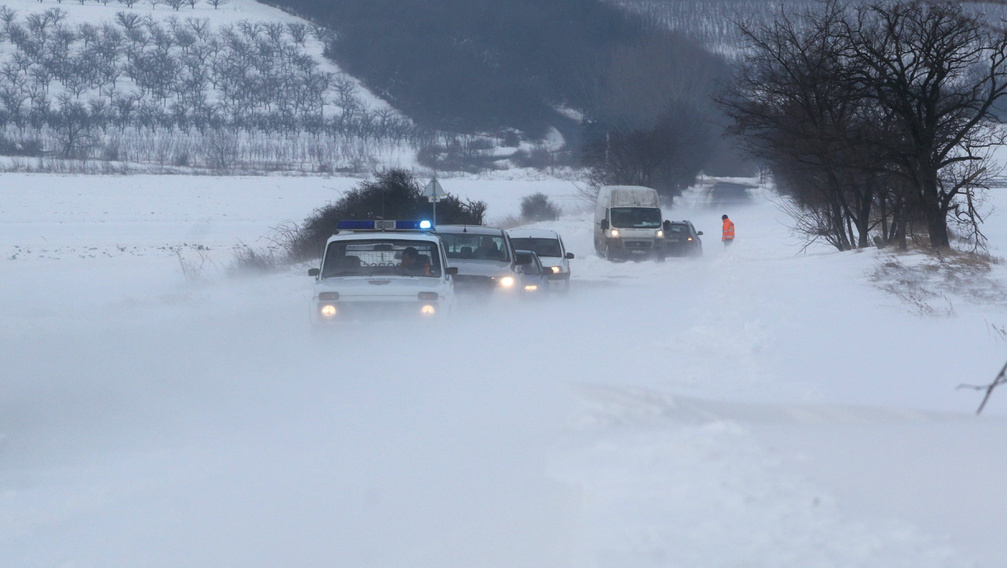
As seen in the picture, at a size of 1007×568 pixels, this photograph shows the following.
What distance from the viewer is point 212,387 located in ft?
33.2

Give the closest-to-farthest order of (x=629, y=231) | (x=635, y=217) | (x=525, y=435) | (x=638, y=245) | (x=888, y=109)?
1. (x=525, y=435)
2. (x=888, y=109)
3. (x=638, y=245)
4. (x=629, y=231)
5. (x=635, y=217)

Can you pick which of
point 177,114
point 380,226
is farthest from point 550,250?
point 177,114

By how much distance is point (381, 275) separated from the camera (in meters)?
12.8

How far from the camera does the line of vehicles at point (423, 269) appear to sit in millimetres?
11898

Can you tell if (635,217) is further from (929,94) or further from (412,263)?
(412,263)

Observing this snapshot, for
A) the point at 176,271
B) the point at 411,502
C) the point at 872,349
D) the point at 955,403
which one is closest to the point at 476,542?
the point at 411,502

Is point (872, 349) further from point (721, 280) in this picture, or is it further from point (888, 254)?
point (721, 280)

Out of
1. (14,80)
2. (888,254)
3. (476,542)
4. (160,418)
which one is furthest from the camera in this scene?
(14,80)

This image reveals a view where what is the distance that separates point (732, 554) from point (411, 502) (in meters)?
1.93

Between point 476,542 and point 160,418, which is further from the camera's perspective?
point 160,418

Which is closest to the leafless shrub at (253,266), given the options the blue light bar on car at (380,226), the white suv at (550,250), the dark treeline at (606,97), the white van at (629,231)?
the white suv at (550,250)

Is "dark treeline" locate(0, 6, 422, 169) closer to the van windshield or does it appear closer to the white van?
the white van

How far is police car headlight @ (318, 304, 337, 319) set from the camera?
11.9m

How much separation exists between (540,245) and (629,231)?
1074 cm
